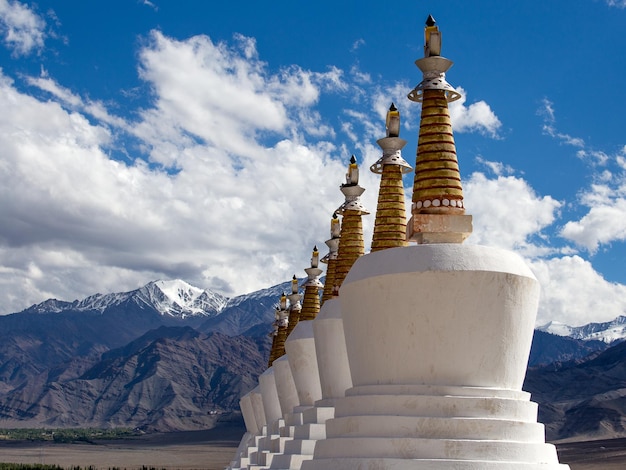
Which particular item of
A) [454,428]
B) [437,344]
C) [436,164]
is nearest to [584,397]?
[436,164]

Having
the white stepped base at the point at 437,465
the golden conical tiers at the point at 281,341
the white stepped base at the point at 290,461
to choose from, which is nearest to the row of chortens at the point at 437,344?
the white stepped base at the point at 437,465

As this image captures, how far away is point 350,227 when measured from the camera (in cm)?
2169

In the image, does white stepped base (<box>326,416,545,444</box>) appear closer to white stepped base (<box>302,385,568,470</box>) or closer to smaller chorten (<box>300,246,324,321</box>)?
white stepped base (<box>302,385,568,470</box>)

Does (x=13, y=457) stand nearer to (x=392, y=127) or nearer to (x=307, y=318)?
(x=307, y=318)

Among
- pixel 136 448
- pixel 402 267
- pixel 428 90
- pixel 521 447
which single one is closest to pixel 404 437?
pixel 521 447

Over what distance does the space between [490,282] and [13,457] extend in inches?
4220

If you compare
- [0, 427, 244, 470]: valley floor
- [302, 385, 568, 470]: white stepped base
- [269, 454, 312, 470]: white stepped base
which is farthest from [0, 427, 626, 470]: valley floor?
[302, 385, 568, 470]: white stepped base

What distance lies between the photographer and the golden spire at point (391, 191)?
703 inches

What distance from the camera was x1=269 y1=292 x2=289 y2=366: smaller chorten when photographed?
34969mm

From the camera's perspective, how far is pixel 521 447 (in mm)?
12242

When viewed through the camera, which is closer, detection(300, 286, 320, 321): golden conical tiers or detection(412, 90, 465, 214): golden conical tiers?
detection(412, 90, 465, 214): golden conical tiers

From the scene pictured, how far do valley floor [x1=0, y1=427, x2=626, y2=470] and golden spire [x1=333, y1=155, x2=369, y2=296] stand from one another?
58066mm

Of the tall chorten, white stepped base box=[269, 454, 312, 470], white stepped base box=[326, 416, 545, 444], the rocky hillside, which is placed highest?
the rocky hillside

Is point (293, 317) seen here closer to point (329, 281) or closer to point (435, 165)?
point (329, 281)
